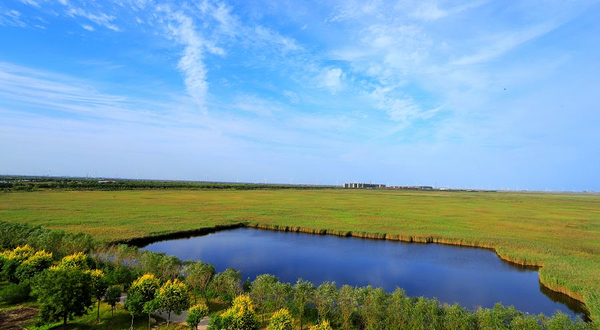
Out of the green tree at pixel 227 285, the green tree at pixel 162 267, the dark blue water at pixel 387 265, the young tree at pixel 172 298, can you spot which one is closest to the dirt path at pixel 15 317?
the green tree at pixel 162 267

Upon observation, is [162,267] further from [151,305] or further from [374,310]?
[374,310]

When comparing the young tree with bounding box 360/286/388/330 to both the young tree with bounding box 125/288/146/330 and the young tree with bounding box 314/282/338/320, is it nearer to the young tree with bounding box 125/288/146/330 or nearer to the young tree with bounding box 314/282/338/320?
the young tree with bounding box 314/282/338/320

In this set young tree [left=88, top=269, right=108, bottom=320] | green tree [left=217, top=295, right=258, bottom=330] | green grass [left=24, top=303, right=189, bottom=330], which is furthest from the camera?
young tree [left=88, top=269, right=108, bottom=320]

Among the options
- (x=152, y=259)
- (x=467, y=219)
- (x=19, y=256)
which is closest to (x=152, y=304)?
(x=152, y=259)

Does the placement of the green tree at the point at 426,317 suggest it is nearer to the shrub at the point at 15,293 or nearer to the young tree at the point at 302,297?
the young tree at the point at 302,297

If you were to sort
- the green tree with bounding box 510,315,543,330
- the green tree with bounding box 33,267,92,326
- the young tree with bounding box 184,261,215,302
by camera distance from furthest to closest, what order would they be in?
1. the young tree with bounding box 184,261,215,302
2. the green tree with bounding box 33,267,92,326
3. the green tree with bounding box 510,315,543,330

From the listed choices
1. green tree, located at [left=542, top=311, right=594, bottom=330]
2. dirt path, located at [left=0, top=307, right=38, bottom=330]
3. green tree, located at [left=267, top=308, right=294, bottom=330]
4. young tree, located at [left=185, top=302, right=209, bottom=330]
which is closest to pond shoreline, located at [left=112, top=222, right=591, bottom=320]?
green tree, located at [left=542, top=311, right=594, bottom=330]
